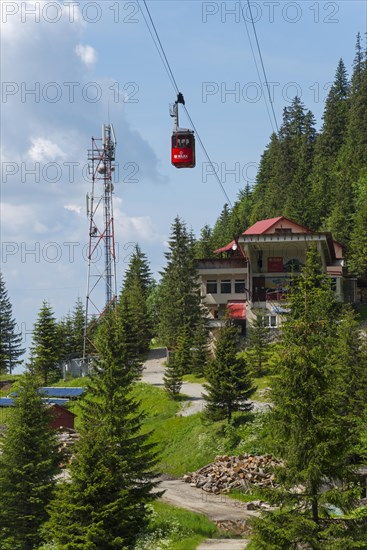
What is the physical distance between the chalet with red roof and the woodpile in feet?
81.0

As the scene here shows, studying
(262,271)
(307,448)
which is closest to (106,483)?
(307,448)

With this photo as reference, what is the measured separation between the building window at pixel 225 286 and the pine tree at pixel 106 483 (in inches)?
1726

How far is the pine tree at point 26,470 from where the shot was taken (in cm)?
3356

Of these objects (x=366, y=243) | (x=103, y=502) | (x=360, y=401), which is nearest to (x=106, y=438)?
(x=103, y=502)

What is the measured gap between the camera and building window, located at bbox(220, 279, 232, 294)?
80375 millimetres

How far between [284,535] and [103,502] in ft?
30.7

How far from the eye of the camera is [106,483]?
3072 centimetres

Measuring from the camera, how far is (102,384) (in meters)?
36.6

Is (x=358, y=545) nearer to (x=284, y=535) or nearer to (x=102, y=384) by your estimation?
(x=284, y=535)

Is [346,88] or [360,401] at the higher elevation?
[346,88]

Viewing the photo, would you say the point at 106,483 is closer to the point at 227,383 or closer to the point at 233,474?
the point at 233,474

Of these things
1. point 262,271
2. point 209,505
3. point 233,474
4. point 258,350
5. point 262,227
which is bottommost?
point 209,505

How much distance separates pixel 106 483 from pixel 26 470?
5.32m

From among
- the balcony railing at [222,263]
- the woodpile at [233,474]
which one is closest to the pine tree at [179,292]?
the balcony railing at [222,263]
